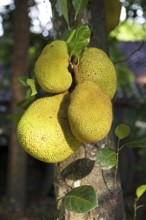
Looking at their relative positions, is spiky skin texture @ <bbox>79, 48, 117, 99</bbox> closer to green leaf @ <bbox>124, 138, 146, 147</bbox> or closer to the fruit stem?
the fruit stem

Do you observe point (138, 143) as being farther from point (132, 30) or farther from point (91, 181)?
point (132, 30)

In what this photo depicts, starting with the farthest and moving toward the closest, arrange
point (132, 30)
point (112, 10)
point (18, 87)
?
point (132, 30) → point (18, 87) → point (112, 10)

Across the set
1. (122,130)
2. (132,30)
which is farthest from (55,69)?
(132,30)

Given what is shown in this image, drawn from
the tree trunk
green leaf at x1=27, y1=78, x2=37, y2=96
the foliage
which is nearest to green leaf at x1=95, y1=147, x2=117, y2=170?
green leaf at x1=27, y1=78, x2=37, y2=96

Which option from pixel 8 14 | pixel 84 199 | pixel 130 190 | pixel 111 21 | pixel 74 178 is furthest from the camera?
pixel 130 190

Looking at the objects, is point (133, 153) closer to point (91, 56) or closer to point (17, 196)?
point (17, 196)

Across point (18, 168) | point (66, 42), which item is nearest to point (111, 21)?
point (66, 42)
